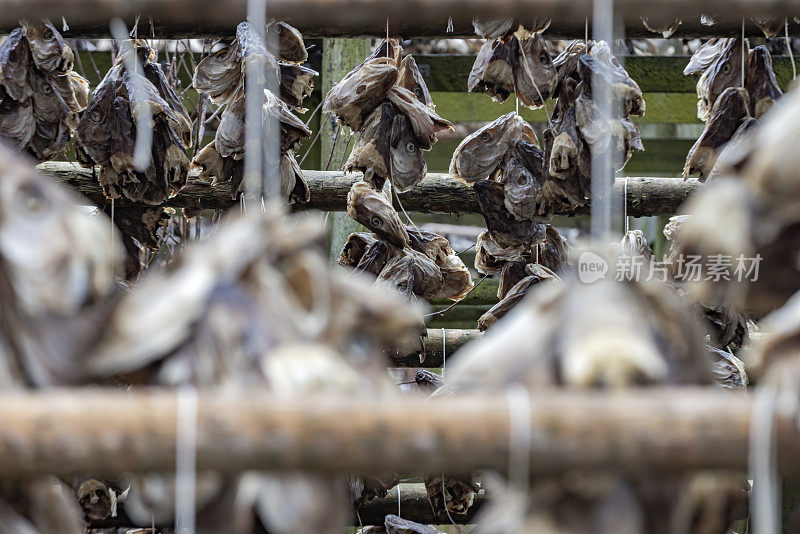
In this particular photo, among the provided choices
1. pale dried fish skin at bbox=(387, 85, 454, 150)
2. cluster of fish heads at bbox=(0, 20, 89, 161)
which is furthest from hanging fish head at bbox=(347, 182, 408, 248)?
cluster of fish heads at bbox=(0, 20, 89, 161)

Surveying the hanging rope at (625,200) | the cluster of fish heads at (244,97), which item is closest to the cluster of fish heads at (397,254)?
the cluster of fish heads at (244,97)

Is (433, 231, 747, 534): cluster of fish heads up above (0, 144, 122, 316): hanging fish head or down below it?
below

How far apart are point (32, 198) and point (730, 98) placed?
113 centimetres

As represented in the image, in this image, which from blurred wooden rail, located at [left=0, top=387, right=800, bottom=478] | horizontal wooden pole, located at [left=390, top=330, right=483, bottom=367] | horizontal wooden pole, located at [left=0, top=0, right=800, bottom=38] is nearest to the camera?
blurred wooden rail, located at [left=0, top=387, right=800, bottom=478]

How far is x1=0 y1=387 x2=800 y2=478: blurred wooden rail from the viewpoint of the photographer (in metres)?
0.42

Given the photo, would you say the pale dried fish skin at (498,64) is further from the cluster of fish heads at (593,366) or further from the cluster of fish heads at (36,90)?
the cluster of fish heads at (593,366)

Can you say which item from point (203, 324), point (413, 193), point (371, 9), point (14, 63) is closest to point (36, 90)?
point (14, 63)

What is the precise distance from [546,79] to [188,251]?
98 centimetres

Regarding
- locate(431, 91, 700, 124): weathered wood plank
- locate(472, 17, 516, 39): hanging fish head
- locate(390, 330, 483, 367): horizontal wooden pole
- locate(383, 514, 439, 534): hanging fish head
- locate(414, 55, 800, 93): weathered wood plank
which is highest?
locate(414, 55, 800, 93): weathered wood plank

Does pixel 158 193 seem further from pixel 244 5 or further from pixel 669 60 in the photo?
pixel 669 60

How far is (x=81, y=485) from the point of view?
1.54 m

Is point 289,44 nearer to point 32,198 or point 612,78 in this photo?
point 612,78

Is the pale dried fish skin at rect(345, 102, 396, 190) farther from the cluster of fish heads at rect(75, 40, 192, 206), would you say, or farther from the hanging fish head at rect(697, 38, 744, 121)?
the hanging fish head at rect(697, 38, 744, 121)

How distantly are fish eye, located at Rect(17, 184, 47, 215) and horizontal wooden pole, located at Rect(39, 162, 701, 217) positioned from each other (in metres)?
1.14
